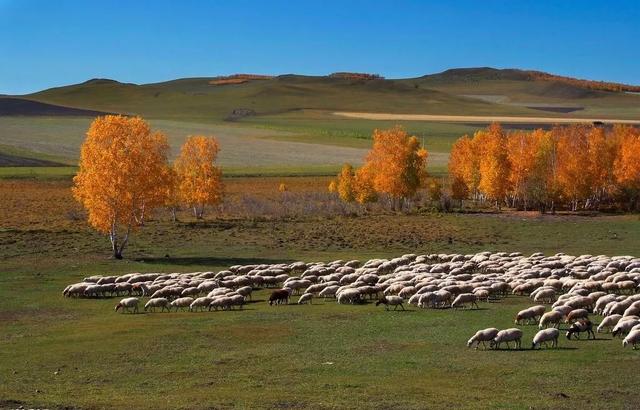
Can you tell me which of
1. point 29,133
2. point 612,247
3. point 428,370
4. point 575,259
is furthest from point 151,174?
point 29,133

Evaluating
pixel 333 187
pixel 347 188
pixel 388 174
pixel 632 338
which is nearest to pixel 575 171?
pixel 388 174

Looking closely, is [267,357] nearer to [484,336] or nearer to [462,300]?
[484,336]

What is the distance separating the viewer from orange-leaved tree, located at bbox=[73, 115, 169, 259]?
5162 centimetres

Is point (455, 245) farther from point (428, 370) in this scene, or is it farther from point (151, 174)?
point (428, 370)

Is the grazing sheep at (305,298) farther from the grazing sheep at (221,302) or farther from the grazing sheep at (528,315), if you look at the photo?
the grazing sheep at (528,315)

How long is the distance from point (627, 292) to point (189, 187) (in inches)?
1708

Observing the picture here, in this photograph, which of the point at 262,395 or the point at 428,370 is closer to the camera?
the point at 262,395

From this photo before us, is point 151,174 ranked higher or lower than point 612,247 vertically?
higher

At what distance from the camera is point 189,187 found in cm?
7200

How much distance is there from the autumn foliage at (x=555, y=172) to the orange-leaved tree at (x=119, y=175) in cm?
3771

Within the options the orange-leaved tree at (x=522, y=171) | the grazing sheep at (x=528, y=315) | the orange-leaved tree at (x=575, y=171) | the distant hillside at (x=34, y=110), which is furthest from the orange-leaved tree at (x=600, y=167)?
the distant hillside at (x=34, y=110)

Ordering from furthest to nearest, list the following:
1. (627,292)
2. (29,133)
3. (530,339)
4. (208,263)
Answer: (29,133) < (208,263) < (627,292) < (530,339)

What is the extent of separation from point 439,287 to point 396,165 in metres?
48.1

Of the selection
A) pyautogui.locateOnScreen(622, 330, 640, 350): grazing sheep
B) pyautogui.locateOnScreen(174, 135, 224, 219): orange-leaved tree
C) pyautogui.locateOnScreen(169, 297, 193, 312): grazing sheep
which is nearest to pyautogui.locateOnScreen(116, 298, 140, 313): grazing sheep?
pyautogui.locateOnScreen(169, 297, 193, 312): grazing sheep
